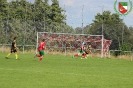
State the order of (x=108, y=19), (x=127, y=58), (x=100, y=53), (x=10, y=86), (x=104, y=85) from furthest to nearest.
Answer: (x=108, y=19) → (x=100, y=53) → (x=127, y=58) → (x=104, y=85) → (x=10, y=86)

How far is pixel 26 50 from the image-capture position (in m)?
48.1

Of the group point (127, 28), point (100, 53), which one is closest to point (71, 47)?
point (100, 53)

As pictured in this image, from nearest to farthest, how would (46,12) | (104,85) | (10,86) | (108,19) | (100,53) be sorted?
(10,86)
(104,85)
(100,53)
(46,12)
(108,19)

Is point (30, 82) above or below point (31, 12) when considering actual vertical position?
below

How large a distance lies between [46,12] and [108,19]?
11.4 metres

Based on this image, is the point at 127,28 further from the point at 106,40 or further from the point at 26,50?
the point at 26,50

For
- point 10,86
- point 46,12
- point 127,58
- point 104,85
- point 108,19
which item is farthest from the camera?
point 108,19

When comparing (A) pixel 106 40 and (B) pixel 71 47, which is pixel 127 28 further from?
(B) pixel 71 47

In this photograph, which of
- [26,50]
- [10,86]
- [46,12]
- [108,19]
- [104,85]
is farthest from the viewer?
[108,19]

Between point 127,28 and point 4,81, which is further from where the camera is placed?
point 127,28

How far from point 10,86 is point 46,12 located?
46.7m

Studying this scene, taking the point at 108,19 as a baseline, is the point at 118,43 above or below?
below

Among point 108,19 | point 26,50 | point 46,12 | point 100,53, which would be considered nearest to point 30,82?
point 100,53

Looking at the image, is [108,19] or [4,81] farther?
[108,19]
